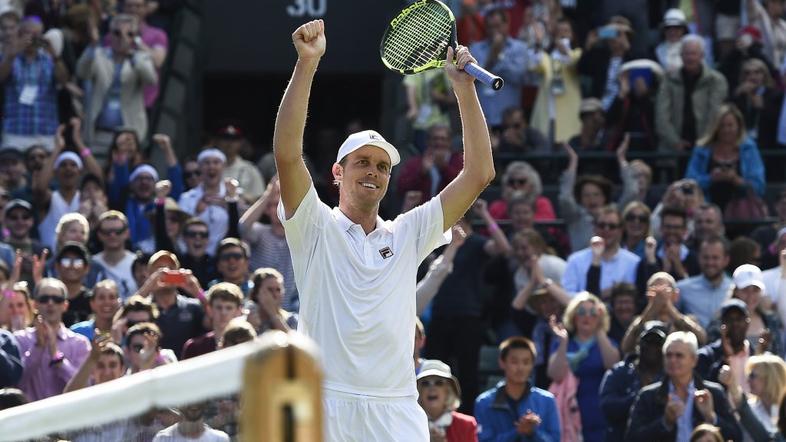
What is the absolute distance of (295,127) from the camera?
6.38 m

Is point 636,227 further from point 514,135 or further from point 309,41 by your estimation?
point 309,41

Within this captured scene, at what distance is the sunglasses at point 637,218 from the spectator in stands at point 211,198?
328 centimetres

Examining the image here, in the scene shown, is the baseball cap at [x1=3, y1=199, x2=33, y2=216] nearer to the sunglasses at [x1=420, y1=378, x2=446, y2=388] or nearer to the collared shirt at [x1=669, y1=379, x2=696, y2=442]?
the sunglasses at [x1=420, y1=378, x2=446, y2=388]

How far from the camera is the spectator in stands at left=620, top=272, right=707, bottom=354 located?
468 inches

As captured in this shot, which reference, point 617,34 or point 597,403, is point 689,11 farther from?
point 597,403

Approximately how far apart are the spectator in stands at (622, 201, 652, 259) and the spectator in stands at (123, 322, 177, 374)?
15.0ft

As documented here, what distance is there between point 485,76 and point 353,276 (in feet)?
3.01

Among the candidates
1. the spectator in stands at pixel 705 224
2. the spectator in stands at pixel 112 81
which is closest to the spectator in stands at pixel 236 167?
the spectator in stands at pixel 112 81

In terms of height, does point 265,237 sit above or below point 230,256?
above

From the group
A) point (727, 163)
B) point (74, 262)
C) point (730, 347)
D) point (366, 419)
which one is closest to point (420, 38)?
point (366, 419)

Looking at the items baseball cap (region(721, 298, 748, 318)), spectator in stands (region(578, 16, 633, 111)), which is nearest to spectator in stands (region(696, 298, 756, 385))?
baseball cap (region(721, 298, 748, 318))

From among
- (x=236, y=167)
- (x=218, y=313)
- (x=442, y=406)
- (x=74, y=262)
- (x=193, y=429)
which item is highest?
(x=236, y=167)

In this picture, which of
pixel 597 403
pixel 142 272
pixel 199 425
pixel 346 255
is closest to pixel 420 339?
pixel 597 403

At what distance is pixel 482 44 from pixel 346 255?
11318 mm
